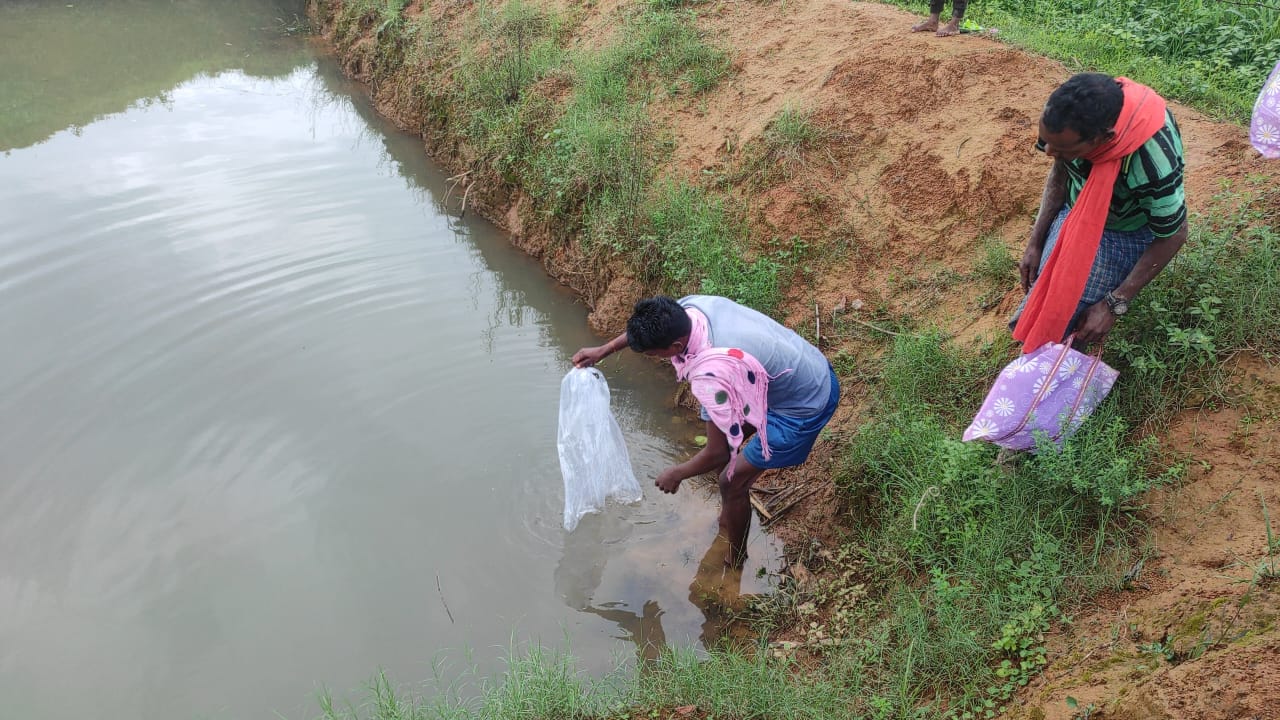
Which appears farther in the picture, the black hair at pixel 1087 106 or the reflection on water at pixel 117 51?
the reflection on water at pixel 117 51

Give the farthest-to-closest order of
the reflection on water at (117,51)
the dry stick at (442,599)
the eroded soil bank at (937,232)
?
the reflection on water at (117,51), the dry stick at (442,599), the eroded soil bank at (937,232)

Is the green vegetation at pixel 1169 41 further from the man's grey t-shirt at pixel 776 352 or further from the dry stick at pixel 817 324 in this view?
the man's grey t-shirt at pixel 776 352

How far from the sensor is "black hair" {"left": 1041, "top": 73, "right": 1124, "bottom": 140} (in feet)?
8.15

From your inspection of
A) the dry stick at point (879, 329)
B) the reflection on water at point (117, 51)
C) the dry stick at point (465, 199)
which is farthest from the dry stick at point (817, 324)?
the reflection on water at point (117, 51)

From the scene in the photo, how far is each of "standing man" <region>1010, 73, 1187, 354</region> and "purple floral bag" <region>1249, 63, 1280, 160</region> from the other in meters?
0.66

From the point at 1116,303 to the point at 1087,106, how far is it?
722mm

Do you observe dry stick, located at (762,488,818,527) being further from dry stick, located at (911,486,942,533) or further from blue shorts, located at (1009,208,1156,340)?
blue shorts, located at (1009,208,1156,340)

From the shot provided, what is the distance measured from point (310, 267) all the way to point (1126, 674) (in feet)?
19.3

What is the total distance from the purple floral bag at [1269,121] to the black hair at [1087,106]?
3.04ft

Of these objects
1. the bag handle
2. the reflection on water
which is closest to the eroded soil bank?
the bag handle

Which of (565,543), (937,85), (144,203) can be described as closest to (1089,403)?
(565,543)

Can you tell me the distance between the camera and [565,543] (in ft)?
13.2

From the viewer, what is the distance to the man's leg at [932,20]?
553 cm

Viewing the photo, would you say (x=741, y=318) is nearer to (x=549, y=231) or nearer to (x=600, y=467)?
(x=600, y=467)
